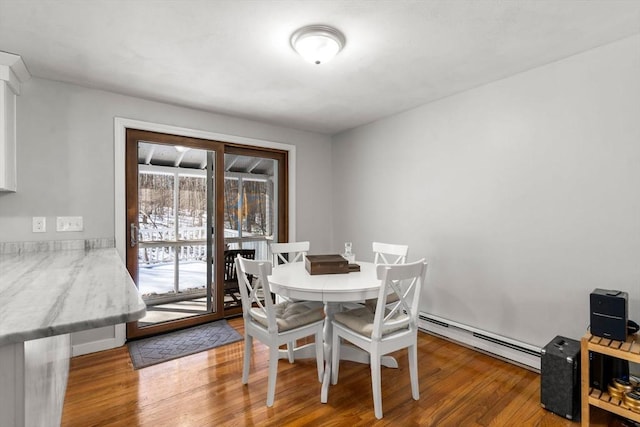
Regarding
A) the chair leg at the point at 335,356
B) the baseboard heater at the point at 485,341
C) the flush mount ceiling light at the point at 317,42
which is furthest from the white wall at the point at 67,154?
the baseboard heater at the point at 485,341

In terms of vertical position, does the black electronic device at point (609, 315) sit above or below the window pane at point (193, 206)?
below

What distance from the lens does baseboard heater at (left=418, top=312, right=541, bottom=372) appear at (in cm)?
→ 240

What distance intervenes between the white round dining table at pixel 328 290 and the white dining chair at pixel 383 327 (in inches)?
5.9

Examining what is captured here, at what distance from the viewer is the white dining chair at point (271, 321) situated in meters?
1.93

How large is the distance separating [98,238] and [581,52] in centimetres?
411

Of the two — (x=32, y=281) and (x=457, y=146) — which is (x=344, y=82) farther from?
(x=32, y=281)

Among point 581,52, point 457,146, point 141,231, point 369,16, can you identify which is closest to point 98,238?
point 141,231

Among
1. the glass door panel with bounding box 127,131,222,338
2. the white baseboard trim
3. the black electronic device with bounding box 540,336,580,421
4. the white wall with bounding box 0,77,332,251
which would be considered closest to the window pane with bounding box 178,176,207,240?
the glass door panel with bounding box 127,131,222,338

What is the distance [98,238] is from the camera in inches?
109

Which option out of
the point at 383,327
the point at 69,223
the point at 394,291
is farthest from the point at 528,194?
the point at 69,223

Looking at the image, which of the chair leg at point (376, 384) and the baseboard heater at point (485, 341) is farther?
the baseboard heater at point (485, 341)

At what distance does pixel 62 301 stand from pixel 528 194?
288 centimetres

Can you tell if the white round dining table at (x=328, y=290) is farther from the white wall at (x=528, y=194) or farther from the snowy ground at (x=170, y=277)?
the snowy ground at (x=170, y=277)

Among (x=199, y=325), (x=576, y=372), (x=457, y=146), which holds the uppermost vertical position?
(x=457, y=146)
